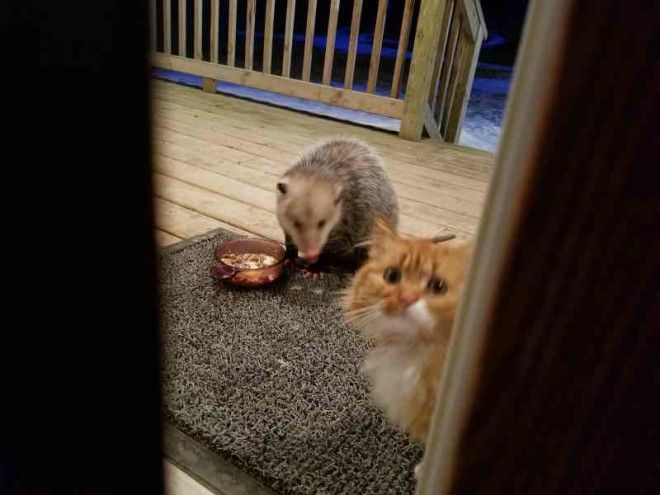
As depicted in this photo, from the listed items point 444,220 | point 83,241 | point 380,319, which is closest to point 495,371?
point 83,241

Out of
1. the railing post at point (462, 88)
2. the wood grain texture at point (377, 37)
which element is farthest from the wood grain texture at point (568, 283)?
the railing post at point (462, 88)

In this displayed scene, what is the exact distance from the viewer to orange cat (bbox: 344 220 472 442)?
3.06 feet

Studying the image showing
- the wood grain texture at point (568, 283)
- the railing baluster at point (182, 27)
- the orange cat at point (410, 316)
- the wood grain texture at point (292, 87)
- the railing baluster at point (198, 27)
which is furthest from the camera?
the railing baluster at point (182, 27)

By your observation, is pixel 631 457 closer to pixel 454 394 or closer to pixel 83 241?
pixel 454 394

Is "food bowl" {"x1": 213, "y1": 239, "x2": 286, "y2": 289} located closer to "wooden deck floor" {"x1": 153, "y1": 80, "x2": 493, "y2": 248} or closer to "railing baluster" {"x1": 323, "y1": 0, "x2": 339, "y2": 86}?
"wooden deck floor" {"x1": 153, "y1": 80, "x2": 493, "y2": 248}

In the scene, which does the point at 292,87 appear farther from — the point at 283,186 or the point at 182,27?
the point at 283,186

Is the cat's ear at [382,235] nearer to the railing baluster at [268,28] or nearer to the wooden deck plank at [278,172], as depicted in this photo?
the wooden deck plank at [278,172]

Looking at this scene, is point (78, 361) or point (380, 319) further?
point (380, 319)

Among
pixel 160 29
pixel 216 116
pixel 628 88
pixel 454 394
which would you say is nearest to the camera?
pixel 628 88

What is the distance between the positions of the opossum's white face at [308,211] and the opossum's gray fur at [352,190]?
55 millimetres

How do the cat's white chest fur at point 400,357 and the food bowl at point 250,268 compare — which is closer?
the cat's white chest fur at point 400,357

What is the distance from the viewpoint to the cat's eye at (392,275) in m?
1.04

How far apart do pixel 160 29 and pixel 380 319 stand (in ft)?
16.1

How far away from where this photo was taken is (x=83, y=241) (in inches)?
14.4
